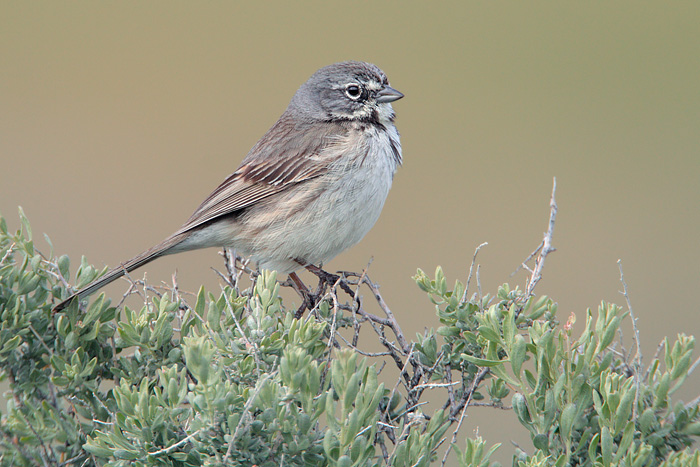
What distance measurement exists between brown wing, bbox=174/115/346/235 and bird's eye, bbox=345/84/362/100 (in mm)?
262

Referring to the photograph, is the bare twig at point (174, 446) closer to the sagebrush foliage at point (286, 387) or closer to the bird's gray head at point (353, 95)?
the sagebrush foliage at point (286, 387)

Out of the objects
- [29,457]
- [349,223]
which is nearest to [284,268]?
[349,223]

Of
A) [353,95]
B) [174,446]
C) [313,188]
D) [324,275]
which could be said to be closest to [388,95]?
[353,95]

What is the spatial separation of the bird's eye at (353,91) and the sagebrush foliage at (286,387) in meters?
2.59

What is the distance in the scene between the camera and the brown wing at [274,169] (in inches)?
191

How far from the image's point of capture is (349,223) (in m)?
4.67

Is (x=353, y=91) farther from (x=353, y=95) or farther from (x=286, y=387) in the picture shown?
(x=286, y=387)

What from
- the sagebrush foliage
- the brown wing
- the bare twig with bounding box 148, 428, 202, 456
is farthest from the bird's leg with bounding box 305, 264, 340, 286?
the bare twig with bounding box 148, 428, 202, 456

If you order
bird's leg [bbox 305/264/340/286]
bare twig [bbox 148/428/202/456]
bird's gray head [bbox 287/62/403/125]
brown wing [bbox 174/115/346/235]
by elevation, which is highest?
bird's gray head [bbox 287/62/403/125]

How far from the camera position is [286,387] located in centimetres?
220

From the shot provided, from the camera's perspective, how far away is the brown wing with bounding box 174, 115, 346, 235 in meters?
4.85

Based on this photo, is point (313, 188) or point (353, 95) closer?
point (313, 188)

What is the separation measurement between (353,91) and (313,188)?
2.91 ft

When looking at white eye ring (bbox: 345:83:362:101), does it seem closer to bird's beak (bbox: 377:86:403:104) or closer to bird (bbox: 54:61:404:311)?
bird (bbox: 54:61:404:311)
